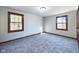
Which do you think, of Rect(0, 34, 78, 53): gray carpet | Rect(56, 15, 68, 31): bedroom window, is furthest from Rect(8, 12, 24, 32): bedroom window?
Rect(56, 15, 68, 31): bedroom window

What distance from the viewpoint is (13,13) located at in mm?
5254

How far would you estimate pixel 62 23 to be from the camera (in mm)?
7156

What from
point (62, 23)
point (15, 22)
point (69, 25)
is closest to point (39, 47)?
point (15, 22)

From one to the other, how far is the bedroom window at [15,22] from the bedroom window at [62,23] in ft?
11.8

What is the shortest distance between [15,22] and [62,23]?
167 inches

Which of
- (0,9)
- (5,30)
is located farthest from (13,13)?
(5,30)

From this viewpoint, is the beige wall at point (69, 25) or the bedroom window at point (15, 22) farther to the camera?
the beige wall at point (69, 25)

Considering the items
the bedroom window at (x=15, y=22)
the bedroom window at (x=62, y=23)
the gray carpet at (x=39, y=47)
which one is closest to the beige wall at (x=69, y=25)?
the bedroom window at (x=62, y=23)

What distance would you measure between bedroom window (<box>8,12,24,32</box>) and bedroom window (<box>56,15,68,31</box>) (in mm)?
3610

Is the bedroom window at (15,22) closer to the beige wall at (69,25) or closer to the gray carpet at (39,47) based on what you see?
the gray carpet at (39,47)

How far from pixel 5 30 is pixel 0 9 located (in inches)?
49.4

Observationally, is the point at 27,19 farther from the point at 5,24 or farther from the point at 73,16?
the point at 73,16

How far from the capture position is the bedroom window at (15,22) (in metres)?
5.07

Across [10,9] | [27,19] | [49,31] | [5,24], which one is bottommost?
[49,31]
